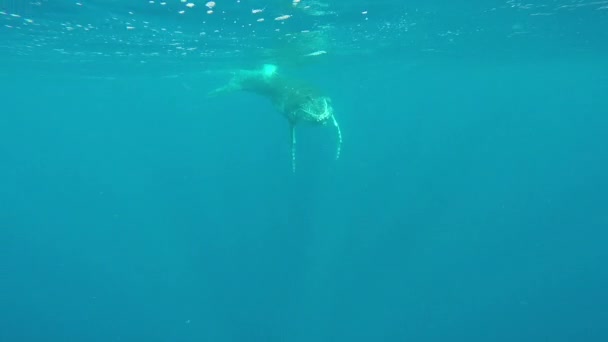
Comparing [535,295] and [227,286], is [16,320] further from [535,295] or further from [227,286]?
[535,295]

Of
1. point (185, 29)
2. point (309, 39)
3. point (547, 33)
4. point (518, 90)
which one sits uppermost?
point (185, 29)

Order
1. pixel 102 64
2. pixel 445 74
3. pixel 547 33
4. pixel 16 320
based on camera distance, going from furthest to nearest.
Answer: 1. pixel 445 74
2. pixel 102 64
3. pixel 16 320
4. pixel 547 33

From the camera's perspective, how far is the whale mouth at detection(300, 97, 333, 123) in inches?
549

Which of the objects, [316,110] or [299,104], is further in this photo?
[299,104]

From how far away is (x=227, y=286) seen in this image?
83.9 ft

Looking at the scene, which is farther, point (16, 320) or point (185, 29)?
point (16, 320)

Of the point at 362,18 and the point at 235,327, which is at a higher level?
the point at 362,18

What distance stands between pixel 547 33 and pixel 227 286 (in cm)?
2048

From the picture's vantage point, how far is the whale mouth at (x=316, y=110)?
14.0m

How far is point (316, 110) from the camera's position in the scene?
14.0 metres

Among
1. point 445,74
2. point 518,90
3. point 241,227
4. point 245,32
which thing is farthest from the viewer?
point 518,90

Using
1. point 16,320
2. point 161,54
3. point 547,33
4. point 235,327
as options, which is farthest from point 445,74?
point 16,320

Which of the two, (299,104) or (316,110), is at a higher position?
(299,104)

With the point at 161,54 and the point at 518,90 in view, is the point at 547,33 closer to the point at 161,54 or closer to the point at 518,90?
the point at 161,54
